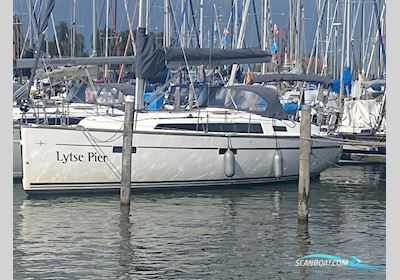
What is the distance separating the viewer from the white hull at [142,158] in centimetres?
2158

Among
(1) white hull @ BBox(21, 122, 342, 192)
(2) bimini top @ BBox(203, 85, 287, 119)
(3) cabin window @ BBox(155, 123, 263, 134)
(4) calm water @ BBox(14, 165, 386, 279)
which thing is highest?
(2) bimini top @ BBox(203, 85, 287, 119)

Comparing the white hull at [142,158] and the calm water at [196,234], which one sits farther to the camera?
the white hull at [142,158]

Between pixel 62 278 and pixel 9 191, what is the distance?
14.5 ft

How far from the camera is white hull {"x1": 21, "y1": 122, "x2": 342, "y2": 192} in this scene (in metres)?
21.6

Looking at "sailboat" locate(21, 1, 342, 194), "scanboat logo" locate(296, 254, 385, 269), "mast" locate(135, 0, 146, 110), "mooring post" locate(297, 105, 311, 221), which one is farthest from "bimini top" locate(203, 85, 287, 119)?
"scanboat logo" locate(296, 254, 385, 269)

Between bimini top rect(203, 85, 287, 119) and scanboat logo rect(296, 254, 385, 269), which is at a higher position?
bimini top rect(203, 85, 287, 119)

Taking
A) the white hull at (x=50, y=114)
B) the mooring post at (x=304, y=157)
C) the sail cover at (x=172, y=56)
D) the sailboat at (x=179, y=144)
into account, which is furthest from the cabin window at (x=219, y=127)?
the mooring post at (x=304, y=157)

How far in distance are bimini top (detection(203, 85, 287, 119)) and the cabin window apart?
0.83 meters

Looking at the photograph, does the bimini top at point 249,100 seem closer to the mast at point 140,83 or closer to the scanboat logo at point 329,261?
the mast at point 140,83

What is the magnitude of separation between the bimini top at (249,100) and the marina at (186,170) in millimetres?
39

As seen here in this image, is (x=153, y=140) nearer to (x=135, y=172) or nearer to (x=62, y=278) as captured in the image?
(x=135, y=172)

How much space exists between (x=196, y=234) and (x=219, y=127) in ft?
21.0

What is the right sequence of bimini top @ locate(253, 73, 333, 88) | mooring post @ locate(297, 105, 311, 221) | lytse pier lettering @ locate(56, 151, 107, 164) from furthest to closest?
bimini top @ locate(253, 73, 333, 88) → lytse pier lettering @ locate(56, 151, 107, 164) → mooring post @ locate(297, 105, 311, 221)

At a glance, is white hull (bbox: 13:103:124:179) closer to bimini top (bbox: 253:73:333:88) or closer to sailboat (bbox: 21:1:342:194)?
sailboat (bbox: 21:1:342:194)
